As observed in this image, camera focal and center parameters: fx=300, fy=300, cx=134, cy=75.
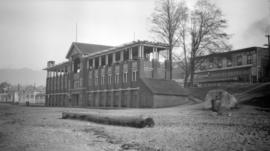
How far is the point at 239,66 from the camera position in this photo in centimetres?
5481

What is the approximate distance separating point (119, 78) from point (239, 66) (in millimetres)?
22956

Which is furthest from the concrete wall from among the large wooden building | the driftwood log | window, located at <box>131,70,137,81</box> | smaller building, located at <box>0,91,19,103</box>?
smaller building, located at <box>0,91,19,103</box>

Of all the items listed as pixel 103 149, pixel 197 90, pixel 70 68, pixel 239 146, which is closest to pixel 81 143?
pixel 103 149

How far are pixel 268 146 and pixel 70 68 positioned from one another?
192ft

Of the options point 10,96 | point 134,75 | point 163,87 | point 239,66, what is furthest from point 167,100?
point 10,96

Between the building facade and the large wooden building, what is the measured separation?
21.6 feet

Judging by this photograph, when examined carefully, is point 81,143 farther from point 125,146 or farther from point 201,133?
point 201,133

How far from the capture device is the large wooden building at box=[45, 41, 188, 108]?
3994 centimetres

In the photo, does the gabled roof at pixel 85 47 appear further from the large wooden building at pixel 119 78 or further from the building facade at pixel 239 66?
the building facade at pixel 239 66

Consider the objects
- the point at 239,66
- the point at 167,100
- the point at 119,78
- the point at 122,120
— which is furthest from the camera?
the point at 239,66

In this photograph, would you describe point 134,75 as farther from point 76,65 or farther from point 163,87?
point 76,65

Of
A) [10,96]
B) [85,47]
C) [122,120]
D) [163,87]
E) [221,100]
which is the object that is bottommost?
[10,96]

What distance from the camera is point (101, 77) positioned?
53.0 metres

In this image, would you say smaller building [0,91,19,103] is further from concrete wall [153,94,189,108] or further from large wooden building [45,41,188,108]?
concrete wall [153,94,189,108]
